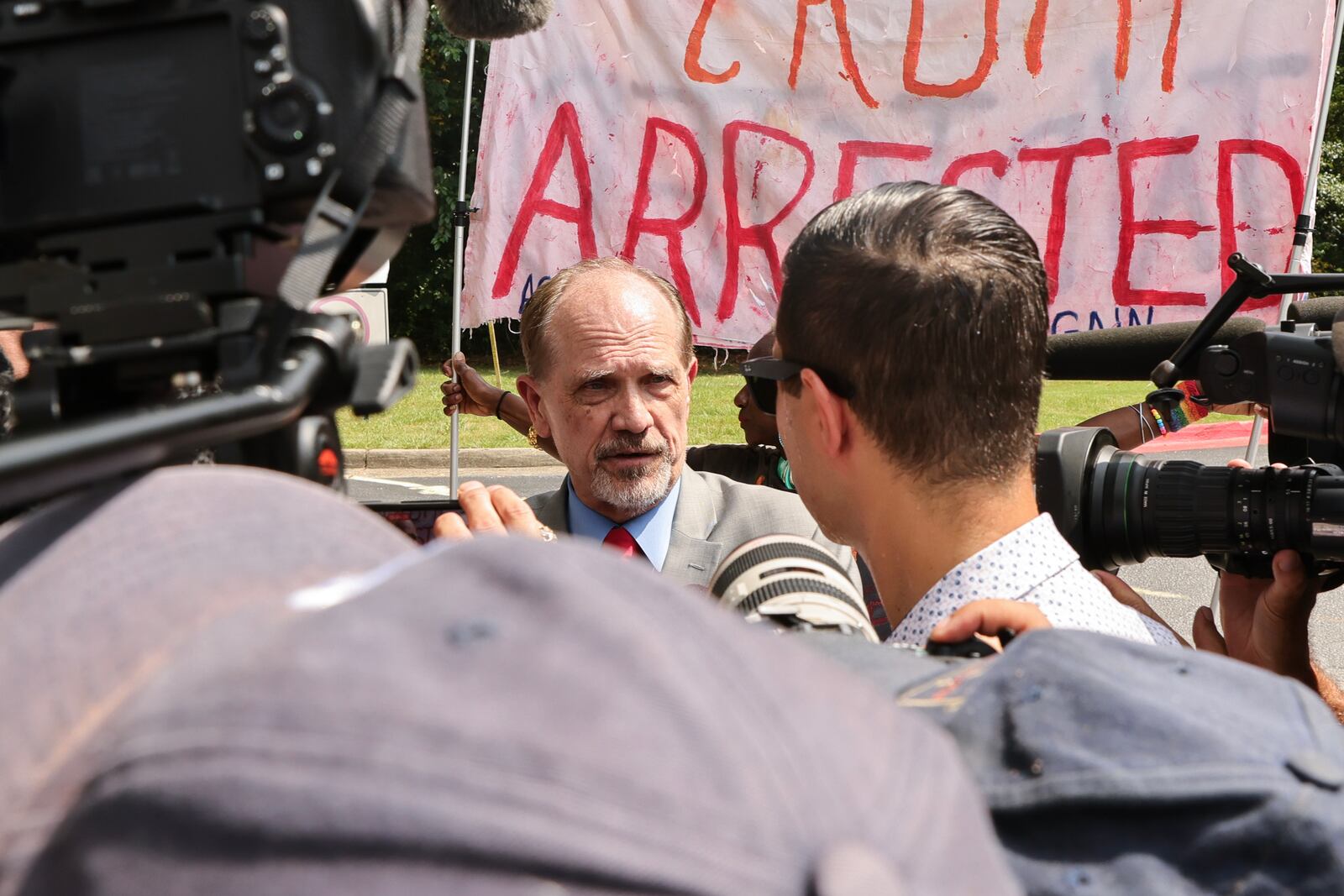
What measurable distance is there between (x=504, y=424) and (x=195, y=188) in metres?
11.4

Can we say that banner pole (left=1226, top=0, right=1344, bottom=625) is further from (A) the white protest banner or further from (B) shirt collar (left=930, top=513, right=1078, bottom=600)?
(B) shirt collar (left=930, top=513, right=1078, bottom=600)

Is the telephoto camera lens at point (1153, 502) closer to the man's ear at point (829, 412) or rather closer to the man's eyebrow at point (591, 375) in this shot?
the man's ear at point (829, 412)

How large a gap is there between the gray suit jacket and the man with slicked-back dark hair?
102 cm

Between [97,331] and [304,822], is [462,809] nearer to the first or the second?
[304,822]

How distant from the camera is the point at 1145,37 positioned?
374 centimetres

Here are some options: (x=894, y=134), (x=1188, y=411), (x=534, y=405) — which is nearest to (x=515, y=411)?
(x=534, y=405)

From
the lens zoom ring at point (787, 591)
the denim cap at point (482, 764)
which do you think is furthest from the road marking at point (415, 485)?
the denim cap at point (482, 764)

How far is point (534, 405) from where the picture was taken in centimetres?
322

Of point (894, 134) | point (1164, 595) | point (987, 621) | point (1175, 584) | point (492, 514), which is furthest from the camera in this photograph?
point (1175, 584)

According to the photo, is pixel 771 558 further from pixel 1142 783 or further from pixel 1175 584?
pixel 1175 584

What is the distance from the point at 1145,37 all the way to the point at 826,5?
953 millimetres

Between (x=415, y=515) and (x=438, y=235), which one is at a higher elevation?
(x=415, y=515)

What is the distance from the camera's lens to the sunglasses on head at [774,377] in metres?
1.75

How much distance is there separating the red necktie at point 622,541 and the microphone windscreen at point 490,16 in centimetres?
173
